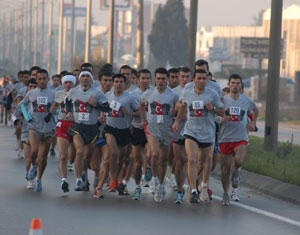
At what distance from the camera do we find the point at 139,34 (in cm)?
4069

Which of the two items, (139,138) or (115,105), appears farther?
(139,138)

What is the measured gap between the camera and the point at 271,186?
15.2 meters

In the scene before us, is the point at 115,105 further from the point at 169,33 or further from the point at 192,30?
→ the point at 169,33

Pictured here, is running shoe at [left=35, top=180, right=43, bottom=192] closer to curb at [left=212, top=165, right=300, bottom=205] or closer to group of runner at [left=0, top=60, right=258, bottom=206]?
group of runner at [left=0, top=60, right=258, bottom=206]

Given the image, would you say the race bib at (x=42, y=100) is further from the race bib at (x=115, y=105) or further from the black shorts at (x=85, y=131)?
the race bib at (x=115, y=105)

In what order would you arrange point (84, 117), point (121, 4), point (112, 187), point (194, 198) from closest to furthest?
point (194, 198) < point (84, 117) < point (112, 187) < point (121, 4)

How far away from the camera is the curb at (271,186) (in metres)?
14.2

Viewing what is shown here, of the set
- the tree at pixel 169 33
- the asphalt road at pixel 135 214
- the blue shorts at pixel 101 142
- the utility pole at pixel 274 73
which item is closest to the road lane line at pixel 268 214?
the asphalt road at pixel 135 214

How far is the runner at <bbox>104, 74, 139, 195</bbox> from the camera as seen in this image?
1403 cm

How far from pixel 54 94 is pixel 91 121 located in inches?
51.9

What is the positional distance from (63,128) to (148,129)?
4.43 feet

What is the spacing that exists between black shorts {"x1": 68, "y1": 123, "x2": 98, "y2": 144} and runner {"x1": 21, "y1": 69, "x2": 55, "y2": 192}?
793 millimetres

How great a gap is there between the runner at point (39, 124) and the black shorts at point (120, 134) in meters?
1.08

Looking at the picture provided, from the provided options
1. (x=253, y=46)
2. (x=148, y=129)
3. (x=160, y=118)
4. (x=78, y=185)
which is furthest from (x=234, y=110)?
(x=253, y=46)
